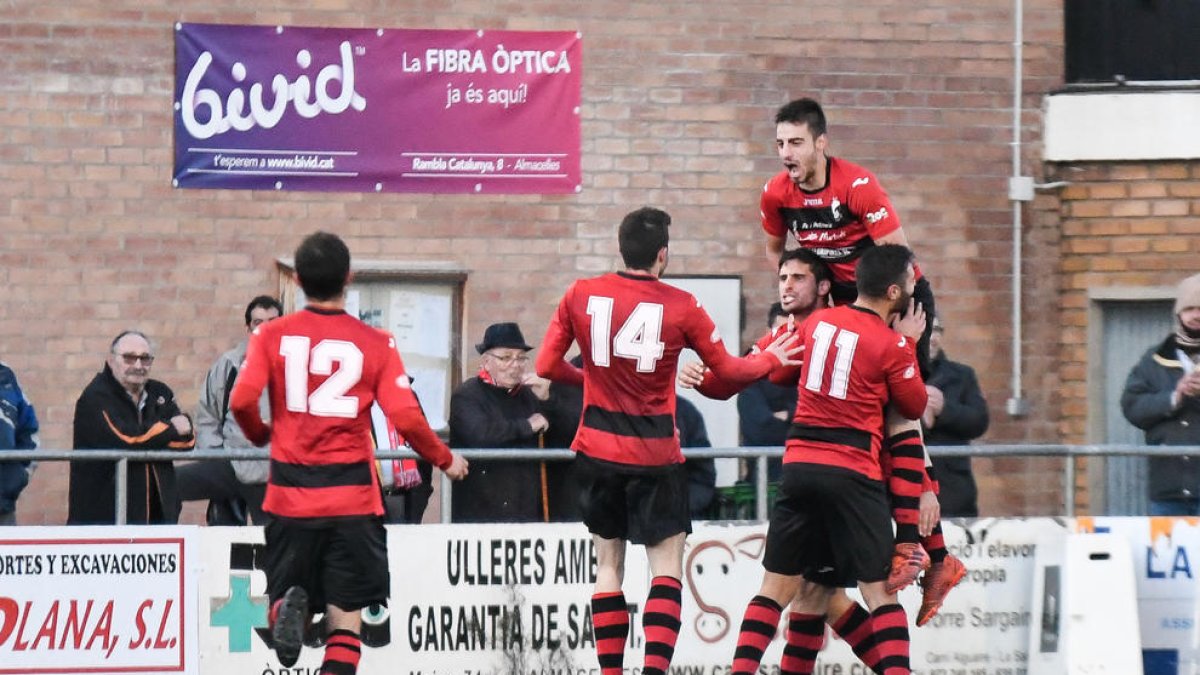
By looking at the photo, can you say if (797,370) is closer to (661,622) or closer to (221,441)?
(661,622)

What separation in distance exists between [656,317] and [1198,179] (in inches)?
268

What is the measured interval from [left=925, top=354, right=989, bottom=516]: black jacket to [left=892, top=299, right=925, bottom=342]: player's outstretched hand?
6.24 ft

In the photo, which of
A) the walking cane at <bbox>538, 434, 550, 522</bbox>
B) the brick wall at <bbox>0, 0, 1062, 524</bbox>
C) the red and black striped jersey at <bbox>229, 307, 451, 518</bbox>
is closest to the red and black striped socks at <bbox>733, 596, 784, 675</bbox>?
the red and black striped jersey at <bbox>229, 307, 451, 518</bbox>

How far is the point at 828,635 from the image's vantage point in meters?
11.4

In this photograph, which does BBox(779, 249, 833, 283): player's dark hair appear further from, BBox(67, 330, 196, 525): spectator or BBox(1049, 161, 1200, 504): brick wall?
BBox(1049, 161, 1200, 504): brick wall

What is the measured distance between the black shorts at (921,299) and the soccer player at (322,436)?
2048 millimetres

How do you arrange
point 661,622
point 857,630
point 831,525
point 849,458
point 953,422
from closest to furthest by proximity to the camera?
1. point 849,458
2. point 831,525
3. point 661,622
4. point 857,630
5. point 953,422

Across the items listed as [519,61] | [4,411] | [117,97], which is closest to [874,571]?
[4,411]

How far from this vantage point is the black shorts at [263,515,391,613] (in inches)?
359

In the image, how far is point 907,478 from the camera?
9.67 meters

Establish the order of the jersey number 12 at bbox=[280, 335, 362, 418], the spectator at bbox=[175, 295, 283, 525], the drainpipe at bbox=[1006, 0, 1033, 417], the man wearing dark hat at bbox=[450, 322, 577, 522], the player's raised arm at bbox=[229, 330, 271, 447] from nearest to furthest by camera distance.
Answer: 1. the player's raised arm at bbox=[229, 330, 271, 447]
2. the jersey number 12 at bbox=[280, 335, 362, 418]
3. the man wearing dark hat at bbox=[450, 322, 577, 522]
4. the spectator at bbox=[175, 295, 283, 525]
5. the drainpipe at bbox=[1006, 0, 1033, 417]

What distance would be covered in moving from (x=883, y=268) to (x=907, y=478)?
1.03 meters

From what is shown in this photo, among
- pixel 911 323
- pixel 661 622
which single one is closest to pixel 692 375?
pixel 911 323

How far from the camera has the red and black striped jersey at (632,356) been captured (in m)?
9.42
